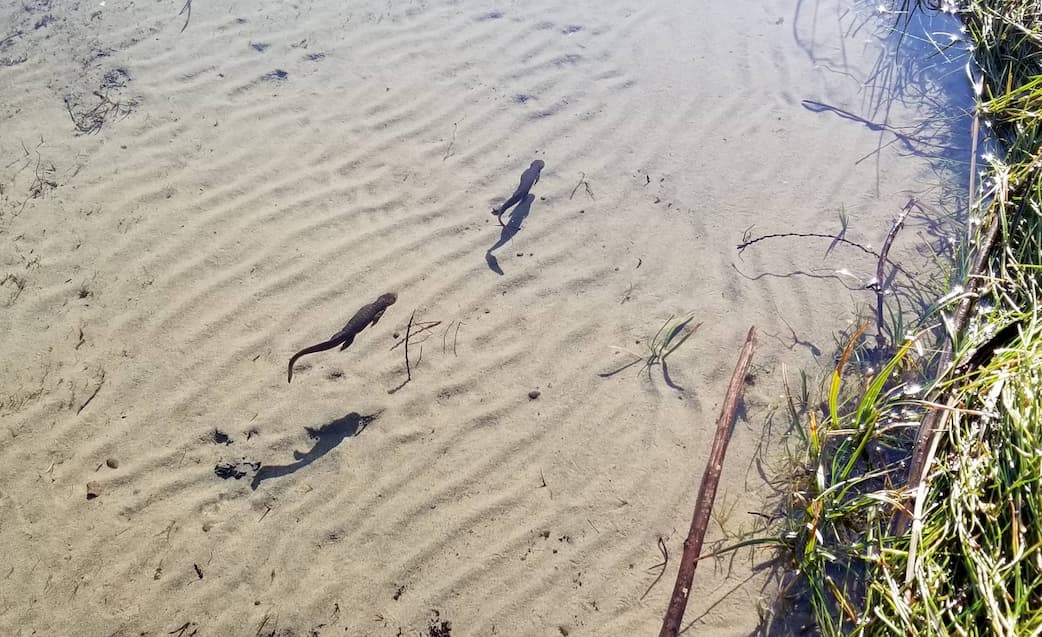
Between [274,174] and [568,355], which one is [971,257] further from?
[274,174]

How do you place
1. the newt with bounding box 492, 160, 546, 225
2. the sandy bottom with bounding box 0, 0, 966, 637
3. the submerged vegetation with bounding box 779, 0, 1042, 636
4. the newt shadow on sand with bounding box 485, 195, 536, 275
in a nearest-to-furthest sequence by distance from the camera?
the submerged vegetation with bounding box 779, 0, 1042, 636 → the sandy bottom with bounding box 0, 0, 966, 637 → the newt shadow on sand with bounding box 485, 195, 536, 275 → the newt with bounding box 492, 160, 546, 225

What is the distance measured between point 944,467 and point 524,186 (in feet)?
8.79

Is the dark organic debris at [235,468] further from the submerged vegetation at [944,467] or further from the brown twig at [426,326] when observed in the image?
the submerged vegetation at [944,467]

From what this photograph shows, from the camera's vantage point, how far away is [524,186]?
162 inches

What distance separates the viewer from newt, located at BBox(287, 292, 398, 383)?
3.37 metres

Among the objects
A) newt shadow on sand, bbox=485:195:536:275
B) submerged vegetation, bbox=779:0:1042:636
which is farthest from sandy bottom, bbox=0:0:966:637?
submerged vegetation, bbox=779:0:1042:636

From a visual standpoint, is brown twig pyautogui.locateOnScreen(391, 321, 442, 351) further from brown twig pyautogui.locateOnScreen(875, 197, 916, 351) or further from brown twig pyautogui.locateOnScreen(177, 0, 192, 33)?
brown twig pyautogui.locateOnScreen(177, 0, 192, 33)

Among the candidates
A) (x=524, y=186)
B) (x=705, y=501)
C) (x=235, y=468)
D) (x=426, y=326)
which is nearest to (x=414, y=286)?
(x=426, y=326)

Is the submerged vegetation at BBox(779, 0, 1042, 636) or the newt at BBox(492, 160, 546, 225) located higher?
the newt at BBox(492, 160, 546, 225)

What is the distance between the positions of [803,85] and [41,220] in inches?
205

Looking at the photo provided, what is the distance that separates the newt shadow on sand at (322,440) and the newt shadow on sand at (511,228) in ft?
3.70

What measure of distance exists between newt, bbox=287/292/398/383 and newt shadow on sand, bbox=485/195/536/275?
1.95ft

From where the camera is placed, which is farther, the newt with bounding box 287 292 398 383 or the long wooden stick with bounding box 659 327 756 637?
the newt with bounding box 287 292 398 383

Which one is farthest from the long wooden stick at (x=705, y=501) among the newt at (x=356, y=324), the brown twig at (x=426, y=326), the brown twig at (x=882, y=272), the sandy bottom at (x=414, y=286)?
the newt at (x=356, y=324)
